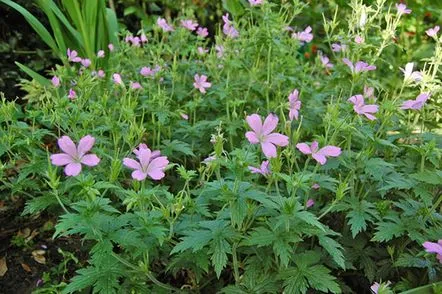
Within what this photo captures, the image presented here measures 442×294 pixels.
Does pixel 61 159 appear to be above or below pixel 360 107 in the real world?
above

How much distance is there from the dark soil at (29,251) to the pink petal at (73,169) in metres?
0.76

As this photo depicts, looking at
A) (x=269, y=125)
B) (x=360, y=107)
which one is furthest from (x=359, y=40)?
(x=269, y=125)

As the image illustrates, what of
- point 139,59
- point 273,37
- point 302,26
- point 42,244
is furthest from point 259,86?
point 302,26

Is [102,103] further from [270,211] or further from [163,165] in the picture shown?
[270,211]

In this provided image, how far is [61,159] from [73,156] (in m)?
0.04

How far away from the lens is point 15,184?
1627 millimetres

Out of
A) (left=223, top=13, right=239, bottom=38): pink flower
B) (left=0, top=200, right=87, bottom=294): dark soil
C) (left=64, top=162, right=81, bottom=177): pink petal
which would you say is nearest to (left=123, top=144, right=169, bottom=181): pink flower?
(left=64, top=162, right=81, bottom=177): pink petal

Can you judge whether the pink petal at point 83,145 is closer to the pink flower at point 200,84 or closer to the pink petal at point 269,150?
the pink petal at point 269,150

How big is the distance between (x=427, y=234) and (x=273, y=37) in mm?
1048

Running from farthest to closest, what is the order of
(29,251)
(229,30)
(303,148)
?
(229,30) → (29,251) → (303,148)

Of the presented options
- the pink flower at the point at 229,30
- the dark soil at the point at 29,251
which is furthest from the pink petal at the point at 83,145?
the pink flower at the point at 229,30

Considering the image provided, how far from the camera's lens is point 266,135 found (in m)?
1.26

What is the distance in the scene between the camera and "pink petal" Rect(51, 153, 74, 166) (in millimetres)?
1159

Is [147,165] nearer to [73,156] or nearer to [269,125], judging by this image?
[73,156]
